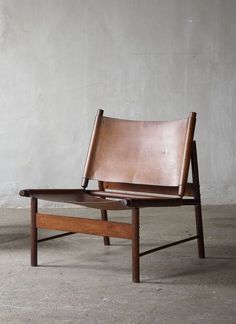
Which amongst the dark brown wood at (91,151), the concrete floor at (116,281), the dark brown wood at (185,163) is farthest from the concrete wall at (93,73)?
the dark brown wood at (185,163)

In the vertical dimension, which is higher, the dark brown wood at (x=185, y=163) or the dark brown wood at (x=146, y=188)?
the dark brown wood at (x=185, y=163)

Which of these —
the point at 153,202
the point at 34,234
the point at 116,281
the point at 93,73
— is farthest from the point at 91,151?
the point at 93,73

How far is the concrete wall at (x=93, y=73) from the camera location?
531cm

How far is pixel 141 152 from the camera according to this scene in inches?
136

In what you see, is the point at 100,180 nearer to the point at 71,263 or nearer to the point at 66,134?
the point at 71,263

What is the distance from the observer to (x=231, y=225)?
441 centimetres

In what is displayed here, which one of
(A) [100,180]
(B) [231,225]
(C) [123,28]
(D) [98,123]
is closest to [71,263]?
(A) [100,180]

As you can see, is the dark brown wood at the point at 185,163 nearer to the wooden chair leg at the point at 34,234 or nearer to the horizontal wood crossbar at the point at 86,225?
the horizontal wood crossbar at the point at 86,225

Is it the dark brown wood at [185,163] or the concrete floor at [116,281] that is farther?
the dark brown wood at [185,163]

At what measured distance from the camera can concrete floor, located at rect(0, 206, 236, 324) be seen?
235cm

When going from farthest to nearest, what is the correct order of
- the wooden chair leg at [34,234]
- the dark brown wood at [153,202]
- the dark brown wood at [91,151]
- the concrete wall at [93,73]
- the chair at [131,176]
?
the concrete wall at [93,73]
the dark brown wood at [91,151]
the wooden chair leg at [34,234]
the chair at [131,176]
the dark brown wood at [153,202]

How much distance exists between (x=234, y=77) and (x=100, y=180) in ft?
7.65

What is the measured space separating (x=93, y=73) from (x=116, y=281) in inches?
111

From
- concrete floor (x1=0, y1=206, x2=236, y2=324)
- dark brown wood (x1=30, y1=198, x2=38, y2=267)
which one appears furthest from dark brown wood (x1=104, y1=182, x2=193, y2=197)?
dark brown wood (x1=30, y1=198, x2=38, y2=267)
